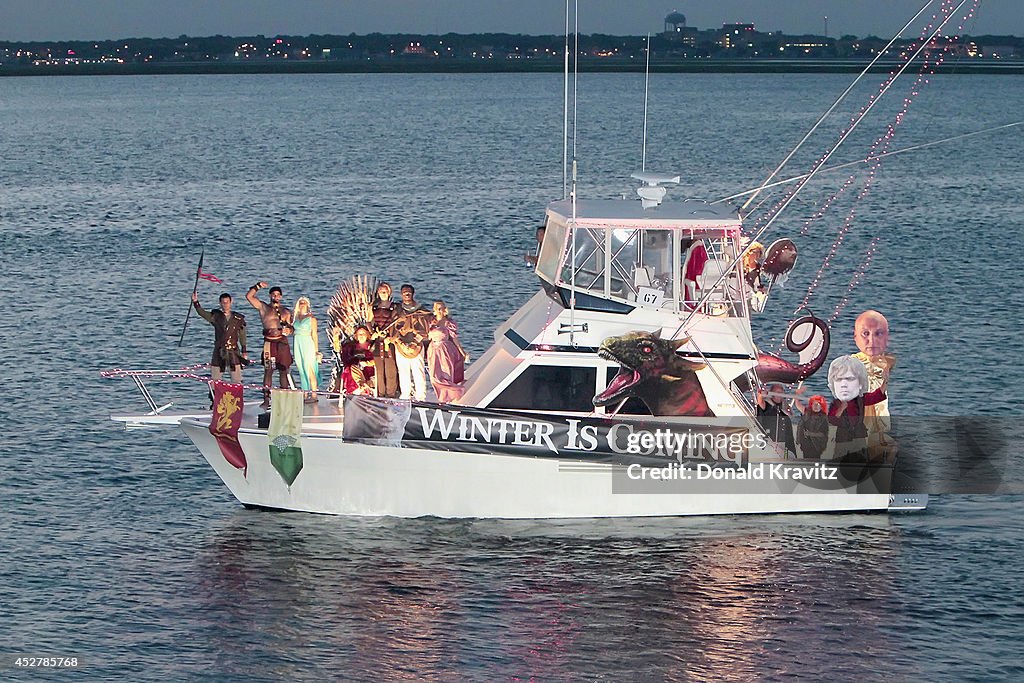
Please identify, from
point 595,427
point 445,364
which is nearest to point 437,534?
point 445,364

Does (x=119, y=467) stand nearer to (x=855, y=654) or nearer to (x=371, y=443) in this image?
(x=371, y=443)

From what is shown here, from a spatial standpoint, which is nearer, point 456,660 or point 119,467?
point 456,660

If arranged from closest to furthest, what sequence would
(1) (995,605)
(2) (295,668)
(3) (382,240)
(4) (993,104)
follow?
(2) (295,668) < (1) (995,605) < (3) (382,240) < (4) (993,104)

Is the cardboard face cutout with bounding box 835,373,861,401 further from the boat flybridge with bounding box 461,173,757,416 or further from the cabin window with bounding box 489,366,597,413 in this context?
the cabin window with bounding box 489,366,597,413

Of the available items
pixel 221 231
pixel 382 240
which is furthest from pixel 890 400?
pixel 221 231

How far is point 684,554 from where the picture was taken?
19.8m

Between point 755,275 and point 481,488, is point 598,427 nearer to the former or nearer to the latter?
point 481,488

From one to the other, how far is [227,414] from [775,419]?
755 centimetres

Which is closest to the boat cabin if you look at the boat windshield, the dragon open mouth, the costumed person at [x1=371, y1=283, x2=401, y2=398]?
the boat windshield

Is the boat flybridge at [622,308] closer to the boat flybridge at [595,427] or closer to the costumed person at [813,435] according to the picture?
the boat flybridge at [595,427]

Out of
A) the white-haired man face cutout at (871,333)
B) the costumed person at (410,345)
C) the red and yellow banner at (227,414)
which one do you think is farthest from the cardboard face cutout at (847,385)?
the red and yellow banner at (227,414)

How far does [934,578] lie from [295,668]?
8.41 meters

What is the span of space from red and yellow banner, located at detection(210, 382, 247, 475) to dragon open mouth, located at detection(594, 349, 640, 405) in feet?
16.1

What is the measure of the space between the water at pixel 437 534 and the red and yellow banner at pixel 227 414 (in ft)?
4.97
